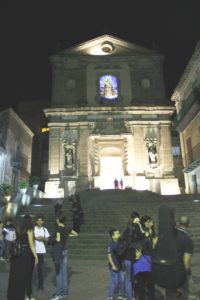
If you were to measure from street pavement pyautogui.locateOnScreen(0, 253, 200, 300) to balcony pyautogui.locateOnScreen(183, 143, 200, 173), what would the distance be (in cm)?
1688

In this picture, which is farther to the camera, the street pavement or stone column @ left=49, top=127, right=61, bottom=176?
stone column @ left=49, top=127, right=61, bottom=176

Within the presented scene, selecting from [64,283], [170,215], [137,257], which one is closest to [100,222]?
[64,283]

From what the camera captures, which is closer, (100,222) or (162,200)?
(100,222)

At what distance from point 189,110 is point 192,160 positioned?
464 cm

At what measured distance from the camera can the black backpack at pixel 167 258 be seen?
157 inches

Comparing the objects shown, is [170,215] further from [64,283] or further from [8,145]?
[8,145]

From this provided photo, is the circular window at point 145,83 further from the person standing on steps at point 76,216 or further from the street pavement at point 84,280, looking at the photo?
the street pavement at point 84,280

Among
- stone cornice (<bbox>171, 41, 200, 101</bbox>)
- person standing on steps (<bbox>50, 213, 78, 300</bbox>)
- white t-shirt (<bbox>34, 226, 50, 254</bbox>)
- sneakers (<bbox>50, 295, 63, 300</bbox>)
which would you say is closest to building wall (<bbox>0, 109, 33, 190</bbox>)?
stone cornice (<bbox>171, 41, 200, 101</bbox>)

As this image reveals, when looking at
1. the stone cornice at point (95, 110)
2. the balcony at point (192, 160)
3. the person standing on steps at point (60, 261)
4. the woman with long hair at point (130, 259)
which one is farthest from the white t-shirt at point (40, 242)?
the stone cornice at point (95, 110)

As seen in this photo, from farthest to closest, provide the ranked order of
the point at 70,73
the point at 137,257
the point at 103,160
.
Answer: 1. the point at 70,73
2. the point at 103,160
3. the point at 137,257

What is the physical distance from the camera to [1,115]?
33188 millimetres

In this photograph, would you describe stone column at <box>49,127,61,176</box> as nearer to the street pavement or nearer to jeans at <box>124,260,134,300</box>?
the street pavement

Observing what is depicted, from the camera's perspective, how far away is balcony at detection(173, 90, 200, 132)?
27173 millimetres

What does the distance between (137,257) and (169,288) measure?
6.79 feet
